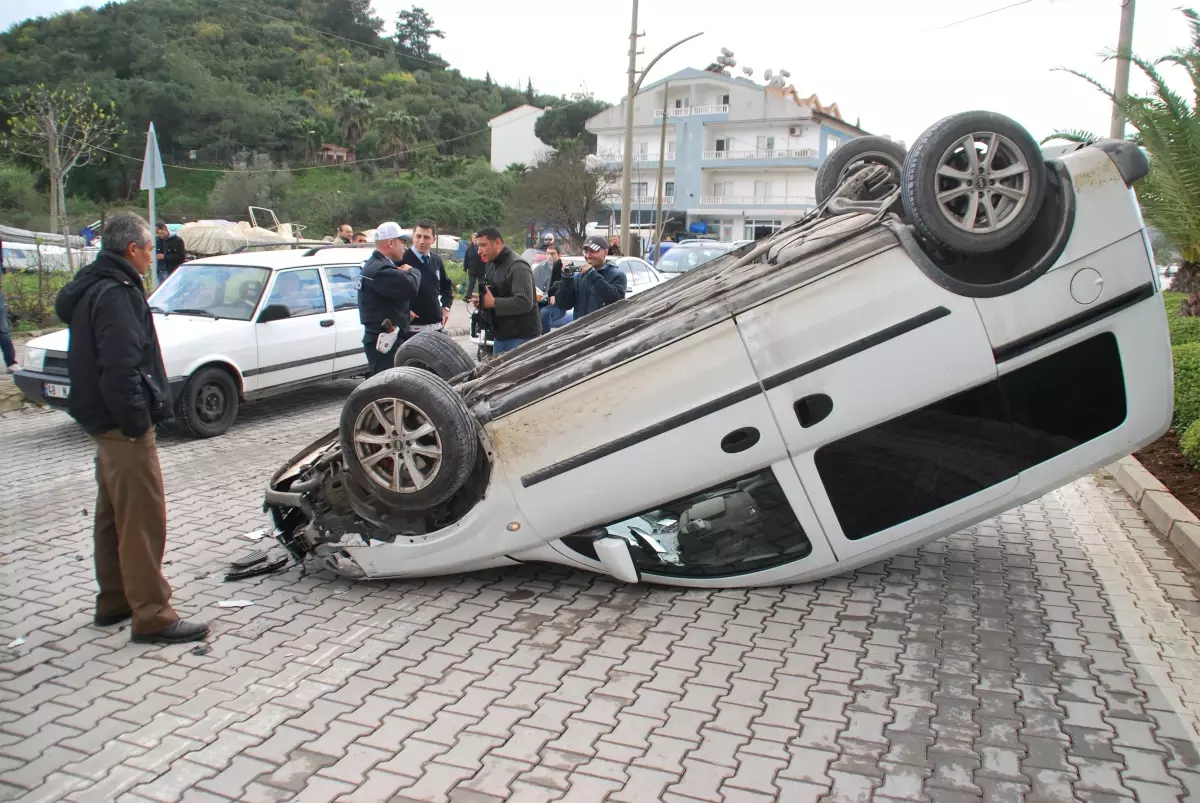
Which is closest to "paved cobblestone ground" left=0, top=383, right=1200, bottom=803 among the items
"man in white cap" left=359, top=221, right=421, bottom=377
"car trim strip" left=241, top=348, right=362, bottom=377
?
"man in white cap" left=359, top=221, right=421, bottom=377

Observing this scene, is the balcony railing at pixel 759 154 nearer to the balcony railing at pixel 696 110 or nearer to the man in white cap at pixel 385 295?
the balcony railing at pixel 696 110

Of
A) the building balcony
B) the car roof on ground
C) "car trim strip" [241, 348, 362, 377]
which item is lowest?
"car trim strip" [241, 348, 362, 377]

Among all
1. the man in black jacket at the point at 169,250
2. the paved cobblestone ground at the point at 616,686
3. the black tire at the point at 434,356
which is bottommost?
the paved cobblestone ground at the point at 616,686

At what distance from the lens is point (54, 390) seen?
308 inches

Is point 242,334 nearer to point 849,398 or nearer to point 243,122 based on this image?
point 849,398

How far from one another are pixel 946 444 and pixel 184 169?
70.7 meters

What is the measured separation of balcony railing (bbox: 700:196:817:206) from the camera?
2210 inches

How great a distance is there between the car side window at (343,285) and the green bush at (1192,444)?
7939mm

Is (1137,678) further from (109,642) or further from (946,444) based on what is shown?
(109,642)

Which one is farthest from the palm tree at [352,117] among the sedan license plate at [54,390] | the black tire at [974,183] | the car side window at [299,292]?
the black tire at [974,183]

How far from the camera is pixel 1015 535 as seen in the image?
5.64m

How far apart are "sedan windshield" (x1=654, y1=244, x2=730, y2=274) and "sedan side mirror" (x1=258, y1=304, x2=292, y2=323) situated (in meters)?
9.80

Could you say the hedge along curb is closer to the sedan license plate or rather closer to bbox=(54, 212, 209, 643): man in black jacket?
bbox=(54, 212, 209, 643): man in black jacket

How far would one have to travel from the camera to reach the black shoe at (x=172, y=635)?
13.0 ft
